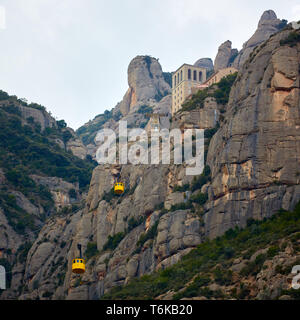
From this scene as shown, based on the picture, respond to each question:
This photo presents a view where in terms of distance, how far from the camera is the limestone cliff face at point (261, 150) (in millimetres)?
78500

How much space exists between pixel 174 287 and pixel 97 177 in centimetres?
4461

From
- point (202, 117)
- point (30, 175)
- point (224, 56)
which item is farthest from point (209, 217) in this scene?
point (224, 56)

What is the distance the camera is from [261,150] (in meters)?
81.1

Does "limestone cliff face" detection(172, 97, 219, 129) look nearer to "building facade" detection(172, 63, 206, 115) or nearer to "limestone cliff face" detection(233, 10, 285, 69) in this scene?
"building facade" detection(172, 63, 206, 115)

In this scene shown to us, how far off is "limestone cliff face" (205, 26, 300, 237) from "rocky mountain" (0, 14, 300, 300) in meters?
0.12

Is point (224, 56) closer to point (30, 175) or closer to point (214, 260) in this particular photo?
point (30, 175)

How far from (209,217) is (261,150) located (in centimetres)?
984

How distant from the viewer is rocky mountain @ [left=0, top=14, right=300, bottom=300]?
7088 centimetres

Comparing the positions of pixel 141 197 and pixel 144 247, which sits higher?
pixel 141 197

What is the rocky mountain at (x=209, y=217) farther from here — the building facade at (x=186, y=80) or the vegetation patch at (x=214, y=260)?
the building facade at (x=186, y=80)

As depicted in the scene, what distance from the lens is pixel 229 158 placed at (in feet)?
275

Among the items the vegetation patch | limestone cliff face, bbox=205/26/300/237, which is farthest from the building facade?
the vegetation patch

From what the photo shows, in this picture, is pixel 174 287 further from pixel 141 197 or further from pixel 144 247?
pixel 141 197
